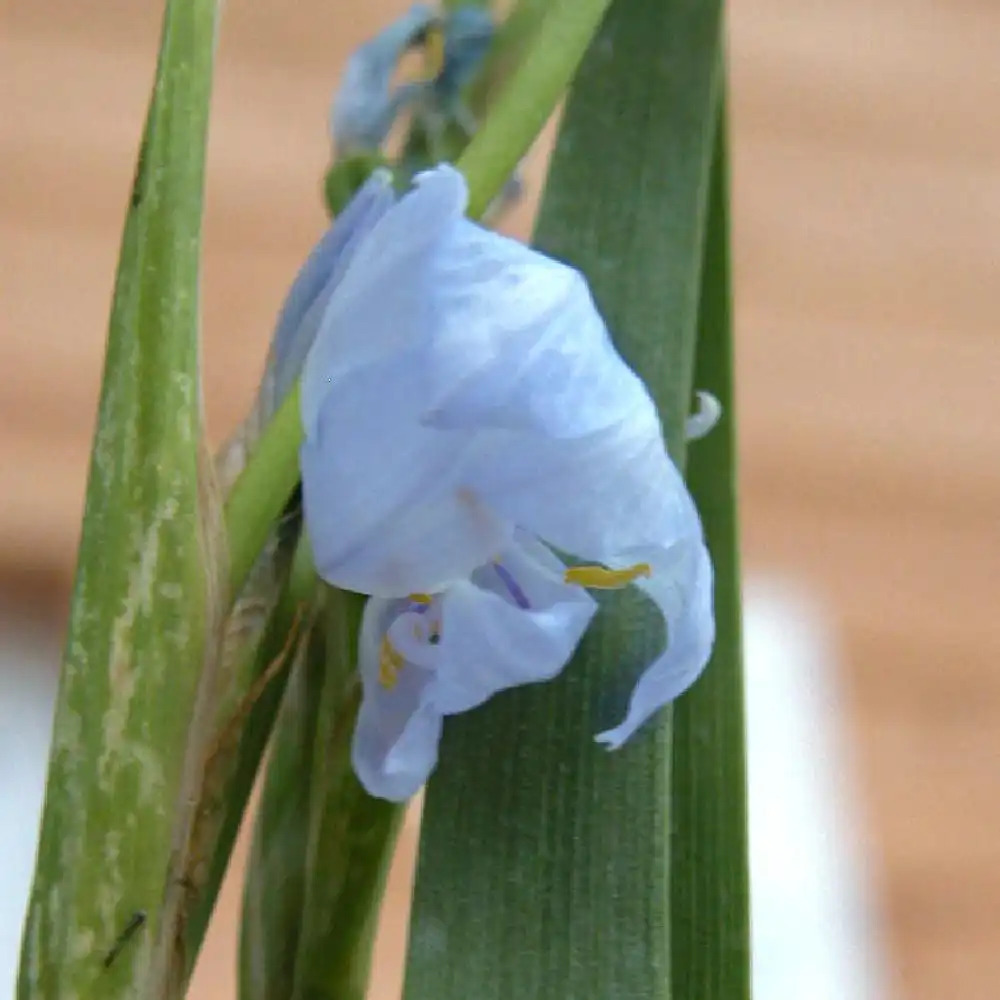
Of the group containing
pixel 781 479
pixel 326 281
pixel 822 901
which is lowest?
pixel 822 901

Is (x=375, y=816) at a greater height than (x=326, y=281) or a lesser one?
lesser

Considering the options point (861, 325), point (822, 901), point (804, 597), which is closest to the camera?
point (822, 901)

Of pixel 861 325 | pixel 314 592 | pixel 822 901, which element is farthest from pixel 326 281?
pixel 861 325

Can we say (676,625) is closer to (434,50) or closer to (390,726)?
(390,726)

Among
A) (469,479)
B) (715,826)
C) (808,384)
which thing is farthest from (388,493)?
(808,384)

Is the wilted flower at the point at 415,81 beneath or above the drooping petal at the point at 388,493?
above

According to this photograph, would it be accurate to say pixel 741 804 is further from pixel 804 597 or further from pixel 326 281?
pixel 804 597

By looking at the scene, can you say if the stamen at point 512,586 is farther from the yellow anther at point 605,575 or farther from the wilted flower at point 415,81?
the wilted flower at point 415,81

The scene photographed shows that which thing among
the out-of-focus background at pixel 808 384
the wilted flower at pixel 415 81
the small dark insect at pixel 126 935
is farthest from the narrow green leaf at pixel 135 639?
the out-of-focus background at pixel 808 384
